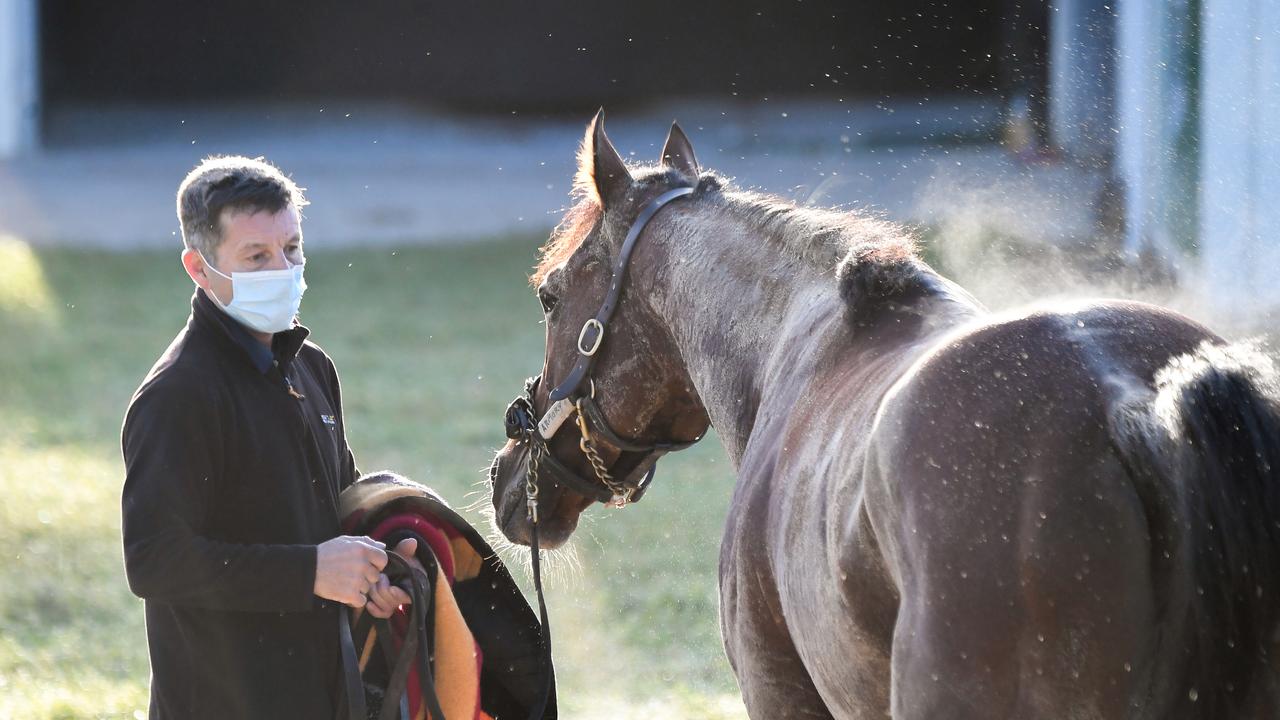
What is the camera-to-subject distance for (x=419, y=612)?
267 centimetres

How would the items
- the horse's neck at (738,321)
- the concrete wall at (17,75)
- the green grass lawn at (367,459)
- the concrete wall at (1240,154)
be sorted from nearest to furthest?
the horse's neck at (738,321)
the green grass lawn at (367,459)
the concrete wall at (1240,154)
the concrete wall at (17,75)

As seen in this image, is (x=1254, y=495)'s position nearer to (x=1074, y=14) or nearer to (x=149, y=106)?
(x=1074, y=14)

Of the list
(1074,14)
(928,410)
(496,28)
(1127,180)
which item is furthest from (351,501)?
(496,28)

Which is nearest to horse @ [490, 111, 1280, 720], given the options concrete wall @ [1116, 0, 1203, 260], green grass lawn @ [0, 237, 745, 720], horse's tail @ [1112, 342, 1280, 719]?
horse's tail @ [1112, 342, 1280, 719]

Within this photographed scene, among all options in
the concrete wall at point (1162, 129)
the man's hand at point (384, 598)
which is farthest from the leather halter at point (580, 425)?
the concrete wall at point (1162, 129)

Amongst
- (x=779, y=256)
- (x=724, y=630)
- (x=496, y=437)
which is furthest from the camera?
(x=496, y=437)

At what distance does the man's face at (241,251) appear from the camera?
2609mm

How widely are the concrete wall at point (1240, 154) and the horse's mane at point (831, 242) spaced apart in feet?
13.5

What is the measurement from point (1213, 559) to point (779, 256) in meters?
1.35

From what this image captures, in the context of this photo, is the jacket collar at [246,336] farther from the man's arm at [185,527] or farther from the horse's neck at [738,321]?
the horse's neck at [738,321]

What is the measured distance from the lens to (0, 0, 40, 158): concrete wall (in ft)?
54.2

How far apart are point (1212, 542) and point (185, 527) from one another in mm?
1672

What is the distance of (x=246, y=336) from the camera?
2623 mm

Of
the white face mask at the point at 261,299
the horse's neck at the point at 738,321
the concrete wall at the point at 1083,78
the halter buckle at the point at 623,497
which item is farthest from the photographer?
the concrete wall at the point at 1083,78
